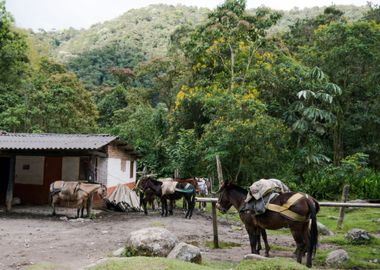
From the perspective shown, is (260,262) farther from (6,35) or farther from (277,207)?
(6,35)

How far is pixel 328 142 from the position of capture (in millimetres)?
27656

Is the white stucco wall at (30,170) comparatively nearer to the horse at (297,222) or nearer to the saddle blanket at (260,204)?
the horse at (297,222)

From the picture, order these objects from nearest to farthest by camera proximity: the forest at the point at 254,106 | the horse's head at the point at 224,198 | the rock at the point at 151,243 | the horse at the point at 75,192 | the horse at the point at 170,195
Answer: the rock at the point at 151,243, the horse's head at the point at 224,198, the horse at the point at 75,192, the horse at the point at 170,195, the forest at the point at 254,106

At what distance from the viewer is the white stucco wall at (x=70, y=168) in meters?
18.4

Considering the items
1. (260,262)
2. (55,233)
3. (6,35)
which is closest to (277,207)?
(260,262)

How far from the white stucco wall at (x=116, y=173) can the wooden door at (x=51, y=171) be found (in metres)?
2.12

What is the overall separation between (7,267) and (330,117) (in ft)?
62.8

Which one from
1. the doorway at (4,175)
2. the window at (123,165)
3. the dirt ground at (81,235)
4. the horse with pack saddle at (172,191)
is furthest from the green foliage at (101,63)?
the dirt ground at (81,235)

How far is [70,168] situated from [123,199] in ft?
8.76

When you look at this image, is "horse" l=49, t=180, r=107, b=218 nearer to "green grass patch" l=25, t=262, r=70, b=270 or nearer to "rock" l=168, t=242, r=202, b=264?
"green grass patch" l=25, t=262, r=70, b=270

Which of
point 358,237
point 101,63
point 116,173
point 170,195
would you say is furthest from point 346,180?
point 101,63

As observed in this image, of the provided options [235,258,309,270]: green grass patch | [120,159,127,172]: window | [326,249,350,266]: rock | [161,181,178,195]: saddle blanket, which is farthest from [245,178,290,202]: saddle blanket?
[120,159,127,172]: window

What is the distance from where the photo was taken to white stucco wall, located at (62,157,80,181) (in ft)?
60.3

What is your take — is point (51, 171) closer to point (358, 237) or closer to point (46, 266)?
point (46, 266)
